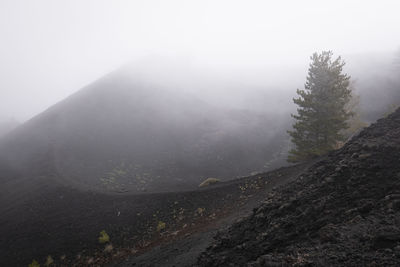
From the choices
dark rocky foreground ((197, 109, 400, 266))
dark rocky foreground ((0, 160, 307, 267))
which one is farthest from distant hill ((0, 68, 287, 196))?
dark rocky foreground ((197, 109, 400, 266))

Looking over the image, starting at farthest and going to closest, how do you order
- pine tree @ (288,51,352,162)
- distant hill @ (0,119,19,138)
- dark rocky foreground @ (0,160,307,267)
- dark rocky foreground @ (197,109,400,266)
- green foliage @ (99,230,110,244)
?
distant hill @ (0,119,19,138) < pine tree @ (288,51,352,162) < green foliage @ (99,230,110,244) < dark rocky foreground @ (0,160,307,267) < dark rocky foreground @ (197,109,400,266)

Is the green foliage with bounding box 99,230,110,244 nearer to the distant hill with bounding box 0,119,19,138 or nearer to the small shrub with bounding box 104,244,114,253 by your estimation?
the small shrub with bounding box 104,244,114,253

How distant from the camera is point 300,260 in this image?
17.2 feet

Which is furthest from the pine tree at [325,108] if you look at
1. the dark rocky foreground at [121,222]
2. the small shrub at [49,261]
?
the small shrub at [49,261]

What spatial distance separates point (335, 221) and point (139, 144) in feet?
145

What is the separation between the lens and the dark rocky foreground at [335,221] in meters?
5.00

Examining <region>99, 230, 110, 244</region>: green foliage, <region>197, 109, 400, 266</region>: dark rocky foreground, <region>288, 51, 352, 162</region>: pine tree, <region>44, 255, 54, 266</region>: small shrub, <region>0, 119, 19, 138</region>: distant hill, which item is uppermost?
<region>0, 119, 19, 138</region>: distant hill

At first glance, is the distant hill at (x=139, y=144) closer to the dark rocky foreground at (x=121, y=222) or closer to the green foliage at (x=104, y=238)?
the dark rocky foreground at (x=121, y=222)

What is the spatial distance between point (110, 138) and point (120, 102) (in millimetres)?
20692

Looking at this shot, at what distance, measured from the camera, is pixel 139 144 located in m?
46.7

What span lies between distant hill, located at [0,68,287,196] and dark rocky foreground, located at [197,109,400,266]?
18.5 m

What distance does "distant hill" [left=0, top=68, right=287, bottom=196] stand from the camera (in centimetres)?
3300

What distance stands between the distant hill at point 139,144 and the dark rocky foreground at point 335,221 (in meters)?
18.5

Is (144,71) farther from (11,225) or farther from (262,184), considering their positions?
(262,184)
